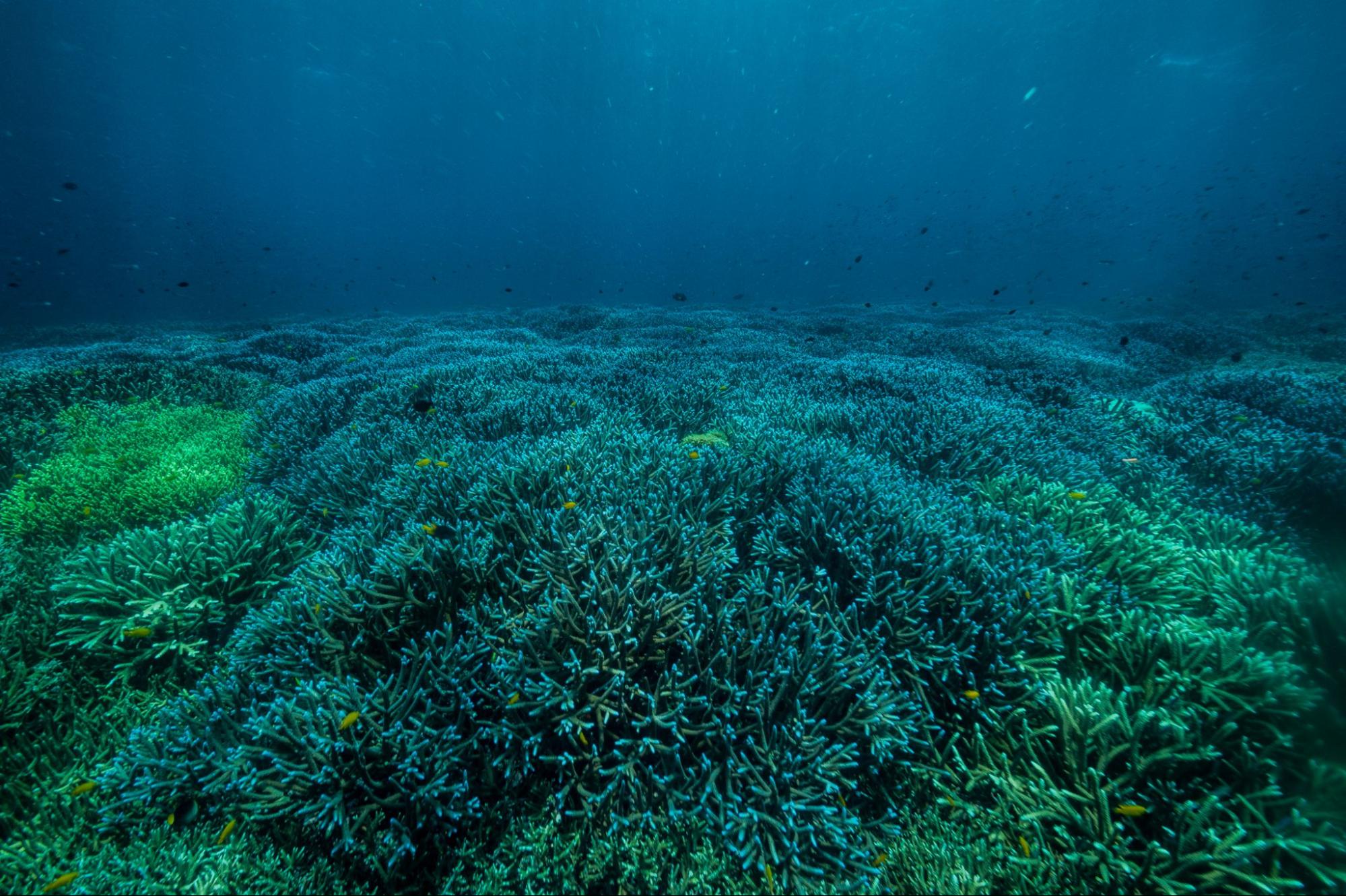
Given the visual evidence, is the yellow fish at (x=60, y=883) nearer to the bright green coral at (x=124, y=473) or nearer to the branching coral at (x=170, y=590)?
the branching coral at (x=170, y=590)

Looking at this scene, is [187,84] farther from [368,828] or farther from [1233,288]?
[1233,288]

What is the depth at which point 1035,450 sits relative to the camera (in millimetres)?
4793

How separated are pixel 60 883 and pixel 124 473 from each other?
460 cm

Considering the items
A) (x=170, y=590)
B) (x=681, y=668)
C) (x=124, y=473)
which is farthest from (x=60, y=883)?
(x=124, y=473)

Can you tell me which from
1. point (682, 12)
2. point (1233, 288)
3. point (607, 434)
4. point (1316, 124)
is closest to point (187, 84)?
point (682, 12)

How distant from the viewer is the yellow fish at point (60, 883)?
175 cm

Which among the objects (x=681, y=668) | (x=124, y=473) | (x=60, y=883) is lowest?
(x=60, y=883)

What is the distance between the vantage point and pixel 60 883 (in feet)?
5.74

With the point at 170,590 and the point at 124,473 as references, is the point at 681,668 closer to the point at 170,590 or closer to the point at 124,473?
the point at 170,590

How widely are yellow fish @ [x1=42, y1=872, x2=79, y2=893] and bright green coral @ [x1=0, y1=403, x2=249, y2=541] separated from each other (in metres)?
3.58

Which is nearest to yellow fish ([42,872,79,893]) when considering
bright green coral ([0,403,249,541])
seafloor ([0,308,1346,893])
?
seafloor ([0,308,1346,893])

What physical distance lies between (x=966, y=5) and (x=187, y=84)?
106 metres

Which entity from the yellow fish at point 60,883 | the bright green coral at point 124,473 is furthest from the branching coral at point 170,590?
the yellow fish at point 60,883

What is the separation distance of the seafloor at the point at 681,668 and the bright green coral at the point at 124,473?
49 mm
